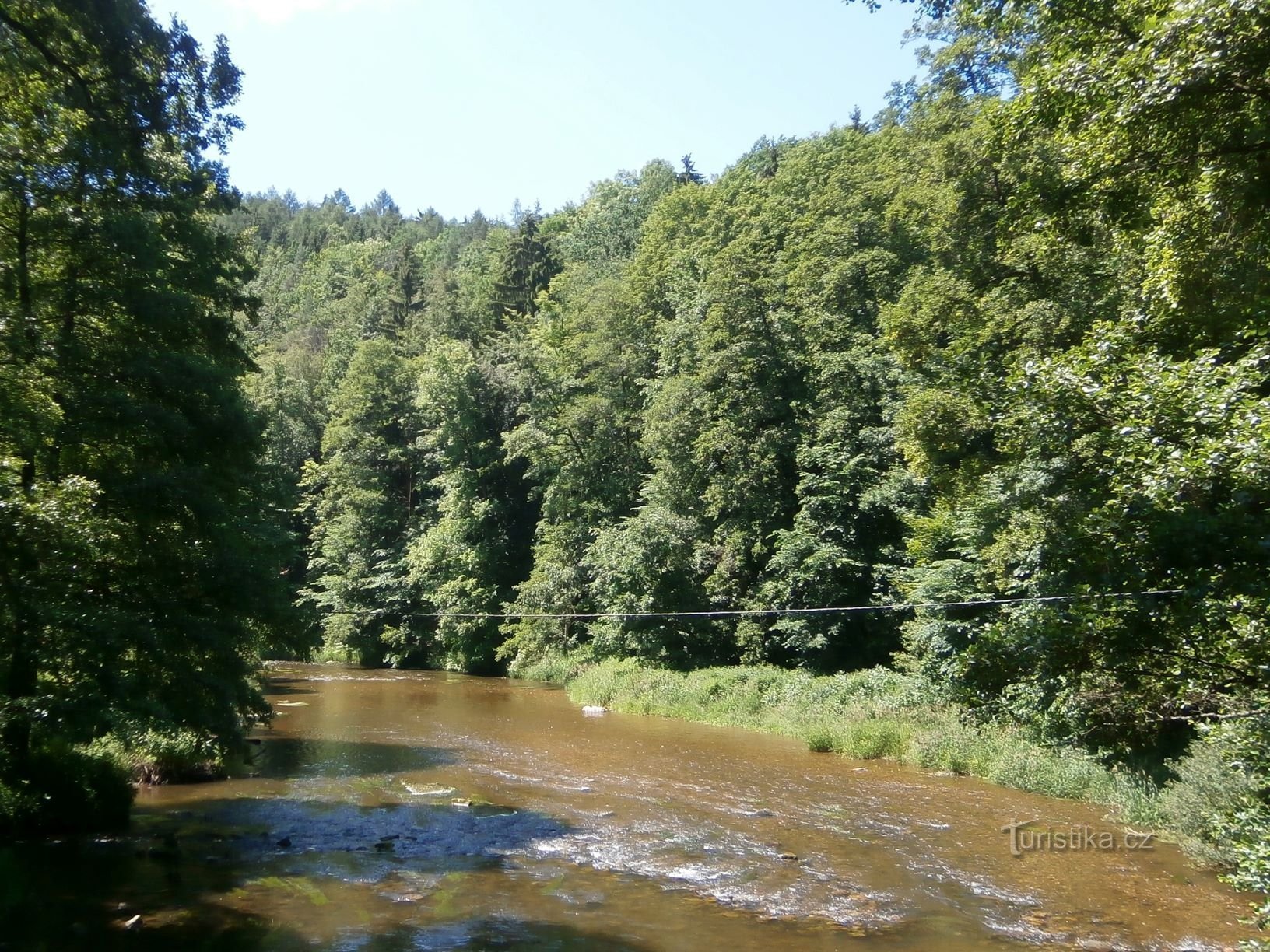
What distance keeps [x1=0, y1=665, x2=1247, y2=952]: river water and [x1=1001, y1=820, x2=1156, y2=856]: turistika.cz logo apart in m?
0.05

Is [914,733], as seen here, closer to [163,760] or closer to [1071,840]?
[1071,840]

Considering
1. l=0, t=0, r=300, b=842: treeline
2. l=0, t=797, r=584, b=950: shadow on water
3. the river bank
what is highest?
l=0, t=0, r=300, b=842: treeline

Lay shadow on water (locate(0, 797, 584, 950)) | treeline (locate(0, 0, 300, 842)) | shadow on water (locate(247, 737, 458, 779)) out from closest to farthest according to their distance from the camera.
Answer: shadow on water (locate(0, 797, 584, 950)) < treeline (locate(0, 0, 300, 842)) < shadow on water (locate(247, 737, 458, 779))

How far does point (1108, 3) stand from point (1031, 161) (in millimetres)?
10526

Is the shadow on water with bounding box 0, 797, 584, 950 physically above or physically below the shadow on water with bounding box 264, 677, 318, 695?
below

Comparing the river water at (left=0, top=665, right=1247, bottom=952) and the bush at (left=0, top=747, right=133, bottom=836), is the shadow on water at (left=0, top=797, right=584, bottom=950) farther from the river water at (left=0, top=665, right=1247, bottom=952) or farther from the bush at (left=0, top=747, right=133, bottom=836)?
the bush at (left=0, top=747, right=133, bottom=836)

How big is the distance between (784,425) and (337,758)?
782 inches

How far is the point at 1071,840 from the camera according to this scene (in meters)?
14.4

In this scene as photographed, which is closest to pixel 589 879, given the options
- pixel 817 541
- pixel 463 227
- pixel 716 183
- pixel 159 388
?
pixel 159 388

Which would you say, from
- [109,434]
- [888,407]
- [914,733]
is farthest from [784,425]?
[109,434]

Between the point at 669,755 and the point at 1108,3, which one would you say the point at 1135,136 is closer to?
the point at 1108,3

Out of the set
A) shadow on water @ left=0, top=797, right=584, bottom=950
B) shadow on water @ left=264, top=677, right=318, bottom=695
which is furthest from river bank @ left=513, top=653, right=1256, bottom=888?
shadow on water @ left=264, top=677, right=318, bottom=695

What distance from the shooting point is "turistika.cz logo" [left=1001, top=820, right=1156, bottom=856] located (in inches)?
553

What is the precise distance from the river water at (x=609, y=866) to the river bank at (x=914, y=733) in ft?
1.65
